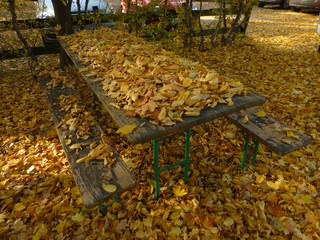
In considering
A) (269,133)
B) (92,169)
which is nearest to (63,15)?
(92,169)

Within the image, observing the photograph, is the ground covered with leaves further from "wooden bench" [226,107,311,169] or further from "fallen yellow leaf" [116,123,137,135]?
"fallen yellow leaf" [116,123,137,135]

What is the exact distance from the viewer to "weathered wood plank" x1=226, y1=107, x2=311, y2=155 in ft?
6.42

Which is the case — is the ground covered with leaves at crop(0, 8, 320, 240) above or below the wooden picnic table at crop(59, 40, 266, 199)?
below

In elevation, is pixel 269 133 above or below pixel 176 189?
above

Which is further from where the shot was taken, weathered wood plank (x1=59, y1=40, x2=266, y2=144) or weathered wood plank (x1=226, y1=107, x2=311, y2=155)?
weathered wood plank (x1=226, y1=107, x2=311, y2=155)

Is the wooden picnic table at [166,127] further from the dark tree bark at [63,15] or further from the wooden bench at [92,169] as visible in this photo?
the dark tree bark at [63,15]

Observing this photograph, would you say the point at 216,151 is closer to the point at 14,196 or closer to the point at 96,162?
the point at 96,162

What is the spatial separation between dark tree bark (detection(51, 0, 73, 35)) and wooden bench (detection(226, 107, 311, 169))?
394 centimetres

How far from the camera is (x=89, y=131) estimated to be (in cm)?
235

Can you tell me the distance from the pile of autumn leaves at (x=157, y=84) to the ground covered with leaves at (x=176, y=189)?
2.15ft

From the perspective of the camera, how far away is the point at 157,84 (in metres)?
1.99

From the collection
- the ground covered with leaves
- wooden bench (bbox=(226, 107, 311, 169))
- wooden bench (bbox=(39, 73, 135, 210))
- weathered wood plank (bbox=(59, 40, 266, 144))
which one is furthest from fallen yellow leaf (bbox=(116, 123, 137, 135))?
wooden bench (bbox=(226, 107, 311, 169))

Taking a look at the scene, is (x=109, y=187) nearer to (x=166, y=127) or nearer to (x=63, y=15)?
(x=166, y=127)

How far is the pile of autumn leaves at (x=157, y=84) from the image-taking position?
1.65m
